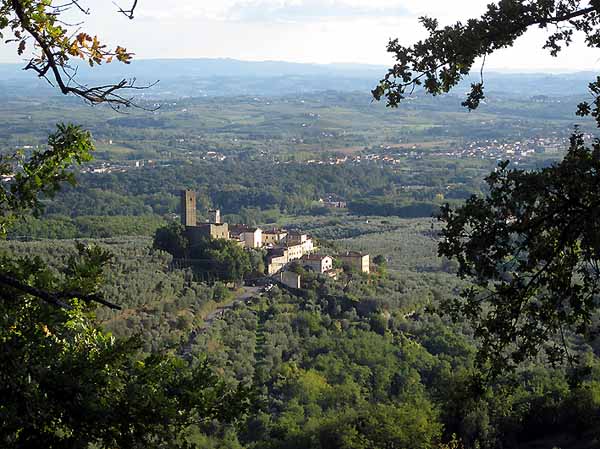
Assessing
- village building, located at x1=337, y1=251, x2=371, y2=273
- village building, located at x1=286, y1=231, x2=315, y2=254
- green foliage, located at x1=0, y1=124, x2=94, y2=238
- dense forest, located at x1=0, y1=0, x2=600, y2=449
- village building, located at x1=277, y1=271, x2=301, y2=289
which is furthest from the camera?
village building, located at x1=337, y1=251, x2=371, y2=273

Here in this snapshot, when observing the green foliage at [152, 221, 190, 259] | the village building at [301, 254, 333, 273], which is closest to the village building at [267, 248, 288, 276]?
the village building at [301, 254, 333, 273]

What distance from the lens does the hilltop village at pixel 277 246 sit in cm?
2859

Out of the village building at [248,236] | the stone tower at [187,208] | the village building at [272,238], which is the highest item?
the stone tower at [187,208]

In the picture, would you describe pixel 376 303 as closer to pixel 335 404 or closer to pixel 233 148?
pixel 335 404

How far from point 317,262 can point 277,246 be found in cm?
184

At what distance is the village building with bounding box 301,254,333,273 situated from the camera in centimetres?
2903

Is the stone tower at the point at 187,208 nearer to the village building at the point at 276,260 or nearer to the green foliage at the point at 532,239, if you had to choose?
the village building at the point at 276,260

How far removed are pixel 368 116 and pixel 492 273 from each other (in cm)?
14028

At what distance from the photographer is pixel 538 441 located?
1619cm

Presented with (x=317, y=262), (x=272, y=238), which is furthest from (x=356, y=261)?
(x=272, y=238)

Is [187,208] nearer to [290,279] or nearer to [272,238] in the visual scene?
[272,238]

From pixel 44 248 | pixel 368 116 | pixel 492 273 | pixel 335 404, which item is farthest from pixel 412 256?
pixel 368 116

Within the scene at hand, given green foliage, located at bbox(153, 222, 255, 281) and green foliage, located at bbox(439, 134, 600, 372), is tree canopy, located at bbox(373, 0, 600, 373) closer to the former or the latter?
green foliage, located at bbox(439, 134, 600, 372)

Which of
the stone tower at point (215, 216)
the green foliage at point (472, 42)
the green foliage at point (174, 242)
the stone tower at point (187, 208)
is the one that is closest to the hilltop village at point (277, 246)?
the stone tower at point (187, 208)
